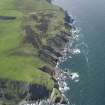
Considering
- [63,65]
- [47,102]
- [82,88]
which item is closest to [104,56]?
[63,65]

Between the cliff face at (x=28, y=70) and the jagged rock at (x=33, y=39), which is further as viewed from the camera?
the jagged rock at (x=33, y=39)

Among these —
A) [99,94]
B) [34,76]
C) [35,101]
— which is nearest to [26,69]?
[34,76]

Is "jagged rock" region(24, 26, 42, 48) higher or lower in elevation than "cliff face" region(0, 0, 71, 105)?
higher

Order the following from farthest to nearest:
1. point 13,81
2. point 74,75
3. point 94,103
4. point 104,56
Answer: point 104,56
point 74,75
point 13,81
point 94,103

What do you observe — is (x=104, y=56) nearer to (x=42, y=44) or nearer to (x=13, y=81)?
(x=42, y=44)

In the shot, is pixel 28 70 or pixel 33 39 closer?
pixel 28 70

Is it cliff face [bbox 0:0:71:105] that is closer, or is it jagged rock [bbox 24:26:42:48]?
cliff face [bbox 0:0:71:105]

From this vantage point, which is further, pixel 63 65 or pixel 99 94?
pixel 63 65

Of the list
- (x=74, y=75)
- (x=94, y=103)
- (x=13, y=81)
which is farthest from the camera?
(x=74, y=75)

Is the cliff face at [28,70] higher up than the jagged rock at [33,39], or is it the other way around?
the jagged rock at [33,39]

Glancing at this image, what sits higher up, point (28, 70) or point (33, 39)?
point (33, 39)
